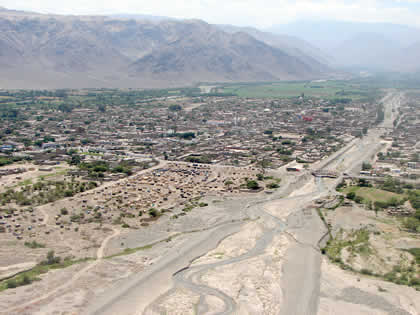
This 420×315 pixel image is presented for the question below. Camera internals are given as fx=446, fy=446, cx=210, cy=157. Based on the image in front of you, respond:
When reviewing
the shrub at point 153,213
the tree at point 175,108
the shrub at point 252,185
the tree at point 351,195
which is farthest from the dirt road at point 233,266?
the tree at point 175,108

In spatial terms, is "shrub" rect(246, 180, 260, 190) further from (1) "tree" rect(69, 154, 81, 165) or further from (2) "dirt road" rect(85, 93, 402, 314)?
(1) "tree" rect(69, 154, 81, 165)


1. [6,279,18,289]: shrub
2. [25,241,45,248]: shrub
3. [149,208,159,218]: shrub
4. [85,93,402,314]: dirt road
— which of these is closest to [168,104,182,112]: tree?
[85,93,402,314]: dirt road

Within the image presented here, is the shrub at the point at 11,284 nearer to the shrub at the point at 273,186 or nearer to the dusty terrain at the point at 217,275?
the dusty terrain at the point at 217,275

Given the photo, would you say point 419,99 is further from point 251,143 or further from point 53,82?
point 53,82

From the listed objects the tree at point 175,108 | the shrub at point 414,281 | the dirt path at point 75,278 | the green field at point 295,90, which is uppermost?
the green field at point 295,90

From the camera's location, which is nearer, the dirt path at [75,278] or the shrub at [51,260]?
the dirt path at [75,278]

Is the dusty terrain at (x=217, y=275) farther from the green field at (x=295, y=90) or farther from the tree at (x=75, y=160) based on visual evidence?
the green field at (x=295, y=90)

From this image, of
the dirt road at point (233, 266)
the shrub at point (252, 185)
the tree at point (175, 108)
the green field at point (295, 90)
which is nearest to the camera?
the dirt road at point (233, 266)

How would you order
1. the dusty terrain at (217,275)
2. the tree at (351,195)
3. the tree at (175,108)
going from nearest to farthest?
the dusty terrain at (217,275)
the tree at (351,195)
the tree at (175,108)

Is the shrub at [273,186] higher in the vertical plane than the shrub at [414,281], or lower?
lower

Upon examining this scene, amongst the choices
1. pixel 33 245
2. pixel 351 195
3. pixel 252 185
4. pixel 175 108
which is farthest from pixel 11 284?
pixel 175 108
